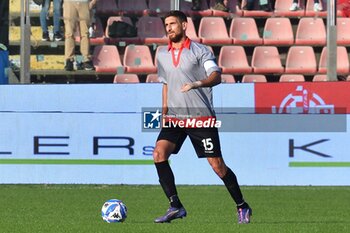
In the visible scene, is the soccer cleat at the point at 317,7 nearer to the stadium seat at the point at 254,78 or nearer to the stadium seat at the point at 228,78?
the stadium seat at the point at 254,78

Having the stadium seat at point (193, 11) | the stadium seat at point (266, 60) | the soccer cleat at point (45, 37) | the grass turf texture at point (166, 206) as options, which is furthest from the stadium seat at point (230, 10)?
the grass turf texture at point (166, 206)

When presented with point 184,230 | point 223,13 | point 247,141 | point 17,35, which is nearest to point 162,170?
point 184,230

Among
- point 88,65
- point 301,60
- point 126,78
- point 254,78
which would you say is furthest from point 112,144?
point 301,60

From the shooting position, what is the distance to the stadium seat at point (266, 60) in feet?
69.1

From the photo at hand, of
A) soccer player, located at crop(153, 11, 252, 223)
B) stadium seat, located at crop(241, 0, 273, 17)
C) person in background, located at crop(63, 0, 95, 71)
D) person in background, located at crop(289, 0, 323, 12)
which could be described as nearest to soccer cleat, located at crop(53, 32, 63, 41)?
person in background, located at crop(63, 0, 95, 71)

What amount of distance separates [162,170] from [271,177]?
6.98 metres

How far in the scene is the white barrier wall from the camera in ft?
57.7

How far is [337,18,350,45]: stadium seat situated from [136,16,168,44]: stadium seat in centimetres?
345

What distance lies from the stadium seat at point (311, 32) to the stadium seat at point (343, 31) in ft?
1.11

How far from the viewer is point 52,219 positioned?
37.8ft

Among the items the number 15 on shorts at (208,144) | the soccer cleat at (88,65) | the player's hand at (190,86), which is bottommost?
the number 15 on shorts at (208,144)

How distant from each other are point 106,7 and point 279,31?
11.7 feet

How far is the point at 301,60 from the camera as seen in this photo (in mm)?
21359

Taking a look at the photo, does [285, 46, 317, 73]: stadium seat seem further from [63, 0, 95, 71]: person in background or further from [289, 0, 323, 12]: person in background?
[63, 0, 95, 71]: person in background
